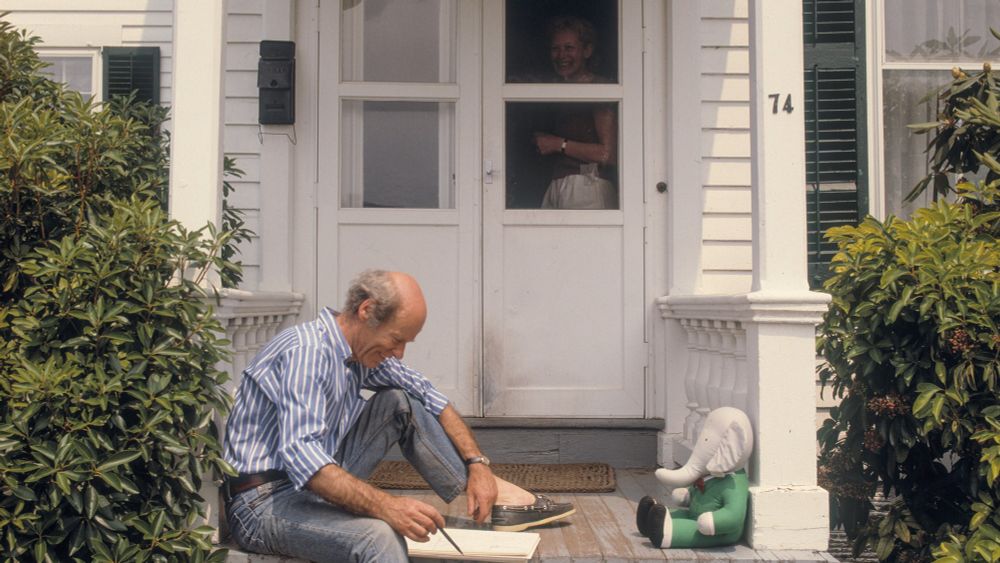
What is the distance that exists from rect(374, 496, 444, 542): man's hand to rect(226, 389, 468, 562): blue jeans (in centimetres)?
3

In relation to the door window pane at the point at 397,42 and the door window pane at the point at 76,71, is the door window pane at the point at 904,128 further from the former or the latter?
the door window pane at the point at 76,71

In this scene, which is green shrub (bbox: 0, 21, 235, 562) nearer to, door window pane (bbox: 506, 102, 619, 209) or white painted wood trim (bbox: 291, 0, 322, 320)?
white painted wood trim (bbox: 291, 0, 322, 320)

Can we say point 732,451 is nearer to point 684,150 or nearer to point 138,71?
point 684,150

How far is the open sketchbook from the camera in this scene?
3.05 metres

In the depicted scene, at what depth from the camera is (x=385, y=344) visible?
3.11 m

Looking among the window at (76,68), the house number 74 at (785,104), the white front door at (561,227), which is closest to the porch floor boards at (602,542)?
the white front door at (561,227)

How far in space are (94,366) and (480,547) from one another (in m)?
1.29

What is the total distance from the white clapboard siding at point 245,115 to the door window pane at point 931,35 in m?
3.34

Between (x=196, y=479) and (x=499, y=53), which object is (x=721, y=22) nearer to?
(x=499, y=53)

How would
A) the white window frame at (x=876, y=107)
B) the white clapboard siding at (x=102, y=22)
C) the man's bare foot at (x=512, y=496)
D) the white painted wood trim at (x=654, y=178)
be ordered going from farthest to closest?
the white clapboard siding at (x=102, y=22) → the white window frame at (x=876, y=107) → the white painted wood trim at (x=654, y=178) → the man's bare foot at (x=512, y=496)

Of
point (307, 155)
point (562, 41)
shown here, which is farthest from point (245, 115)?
point (562, 41)

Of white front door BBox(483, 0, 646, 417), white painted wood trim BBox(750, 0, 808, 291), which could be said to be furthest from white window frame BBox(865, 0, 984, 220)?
white painted wood trim BBox(750, 0, 808, 291)

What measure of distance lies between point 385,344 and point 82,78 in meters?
3.39

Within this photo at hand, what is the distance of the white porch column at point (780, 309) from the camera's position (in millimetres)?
3461
